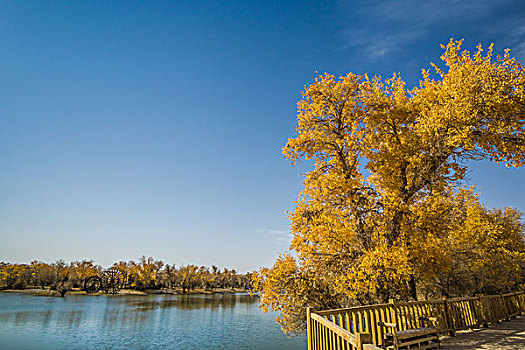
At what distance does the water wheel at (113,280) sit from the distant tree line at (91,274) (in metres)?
0.99

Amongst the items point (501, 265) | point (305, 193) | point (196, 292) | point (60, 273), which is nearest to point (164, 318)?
point (305, 193)

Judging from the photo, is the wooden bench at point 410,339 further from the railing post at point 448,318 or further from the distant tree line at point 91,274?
the distant tree line at point 91,274

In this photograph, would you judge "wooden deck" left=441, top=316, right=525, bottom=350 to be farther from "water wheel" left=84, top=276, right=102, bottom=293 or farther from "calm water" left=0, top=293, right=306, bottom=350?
"water wheel" left=84, top=276, right=102, bottom=293

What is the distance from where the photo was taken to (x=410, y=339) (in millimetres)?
7008

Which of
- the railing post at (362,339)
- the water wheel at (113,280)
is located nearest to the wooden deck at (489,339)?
the railing post at (362,339)

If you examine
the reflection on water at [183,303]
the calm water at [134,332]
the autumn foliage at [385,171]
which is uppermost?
the autumn foliage at [385,171]

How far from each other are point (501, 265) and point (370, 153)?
11542 mm

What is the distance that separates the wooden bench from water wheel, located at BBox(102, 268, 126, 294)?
78.5 meters

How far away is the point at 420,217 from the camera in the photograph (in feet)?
31.3

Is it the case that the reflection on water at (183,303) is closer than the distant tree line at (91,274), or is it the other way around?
the reflection on water at (183,303)

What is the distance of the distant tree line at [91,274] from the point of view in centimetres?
7281

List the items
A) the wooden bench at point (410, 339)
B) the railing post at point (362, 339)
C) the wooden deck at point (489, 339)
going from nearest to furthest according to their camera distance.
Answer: the railing post at point (362, 339) → the wooden bench at point (410, 339) → the wooden deck at point (489, 339)

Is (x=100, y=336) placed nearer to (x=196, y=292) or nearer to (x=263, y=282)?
(x=263, y=282)

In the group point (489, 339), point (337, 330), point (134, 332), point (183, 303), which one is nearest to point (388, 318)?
point (337, 330)
